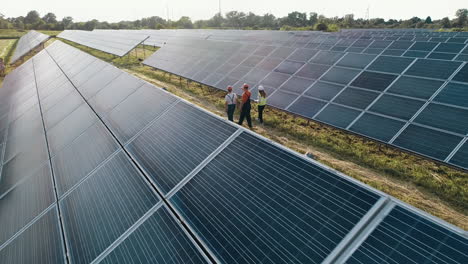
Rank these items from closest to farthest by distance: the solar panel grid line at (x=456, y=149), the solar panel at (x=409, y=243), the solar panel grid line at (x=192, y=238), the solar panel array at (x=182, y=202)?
the solar panel at (x=409, y=243), the solar panel array at (x=182, y=202), the solar panel grid line at (x=192, y=238), the solar panel grid line at (x=456, y=149)

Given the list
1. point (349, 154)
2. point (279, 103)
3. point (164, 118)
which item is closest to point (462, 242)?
point (164, 118)

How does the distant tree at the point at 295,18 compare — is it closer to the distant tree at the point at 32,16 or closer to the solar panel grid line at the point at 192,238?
the distant tree at the point at 32,16

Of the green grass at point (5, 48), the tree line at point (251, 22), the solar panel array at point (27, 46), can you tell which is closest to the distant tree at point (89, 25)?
the tree line at point (251, 22)

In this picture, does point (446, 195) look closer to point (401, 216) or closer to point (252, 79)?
point (401, 216)

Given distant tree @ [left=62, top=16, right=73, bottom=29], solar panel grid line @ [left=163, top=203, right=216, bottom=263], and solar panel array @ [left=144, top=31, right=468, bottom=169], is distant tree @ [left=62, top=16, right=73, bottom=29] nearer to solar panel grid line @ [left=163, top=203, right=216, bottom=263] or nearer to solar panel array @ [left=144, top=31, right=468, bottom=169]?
solar panel array @ [left=144, top=31, right=468, bottom=169]

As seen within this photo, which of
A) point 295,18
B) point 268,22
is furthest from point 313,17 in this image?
point 268,22

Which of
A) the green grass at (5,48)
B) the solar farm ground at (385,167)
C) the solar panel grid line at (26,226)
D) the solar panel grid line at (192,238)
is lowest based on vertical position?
the green grass at (5,48)

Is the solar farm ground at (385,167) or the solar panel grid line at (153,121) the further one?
the solar farm ground at (385,167)
